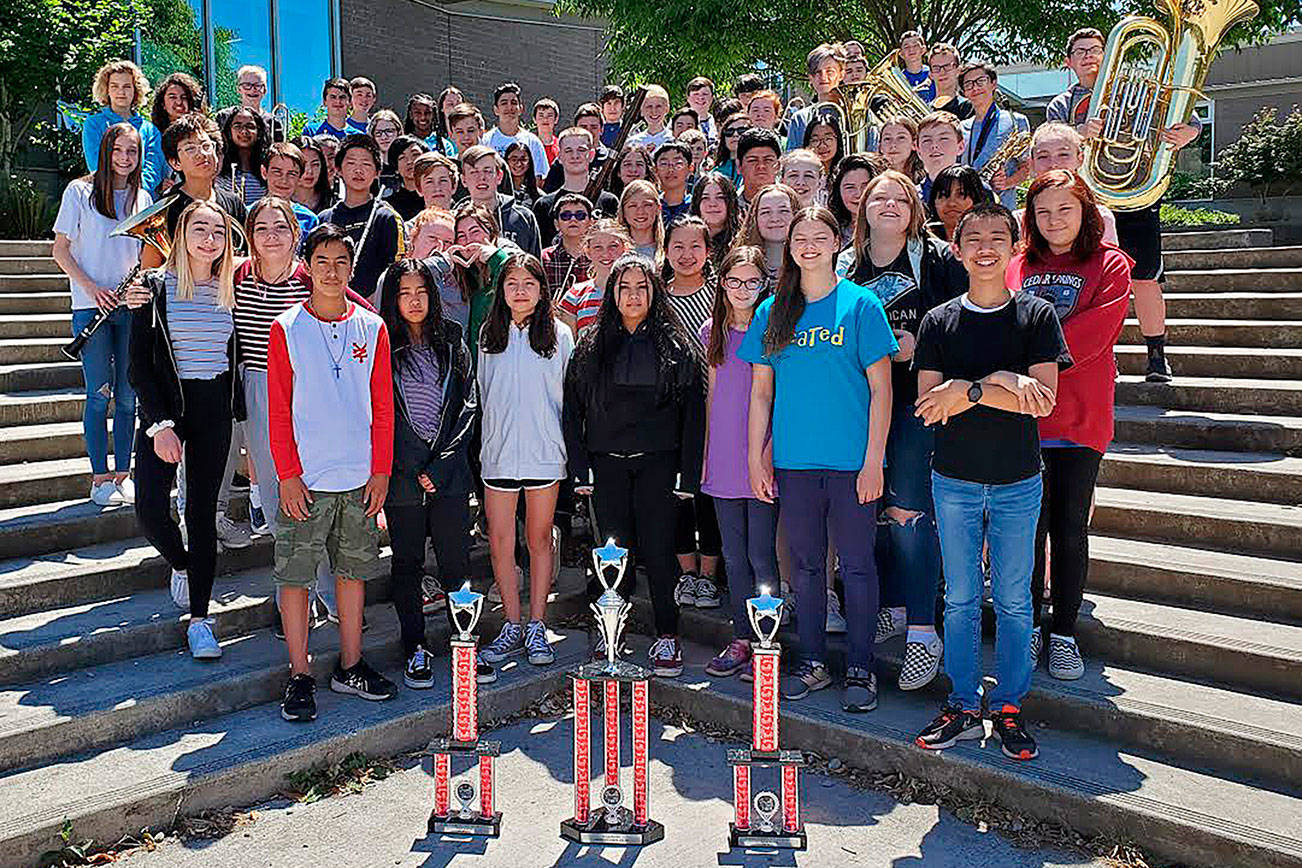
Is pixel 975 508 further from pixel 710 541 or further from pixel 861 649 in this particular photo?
pixel 710 541

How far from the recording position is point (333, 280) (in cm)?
468

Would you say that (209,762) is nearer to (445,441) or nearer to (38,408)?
(445,441)

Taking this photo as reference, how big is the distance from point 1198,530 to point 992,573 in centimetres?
183

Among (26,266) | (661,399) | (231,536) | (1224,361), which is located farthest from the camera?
(26,266)

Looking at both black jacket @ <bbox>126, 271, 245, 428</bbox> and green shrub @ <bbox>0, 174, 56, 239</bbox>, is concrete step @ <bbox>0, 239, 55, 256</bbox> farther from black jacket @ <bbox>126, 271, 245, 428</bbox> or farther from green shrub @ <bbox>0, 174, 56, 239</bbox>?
black jacket @ <bbox>126, 271, 245, 428</bbox>

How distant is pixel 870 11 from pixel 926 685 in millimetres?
13267

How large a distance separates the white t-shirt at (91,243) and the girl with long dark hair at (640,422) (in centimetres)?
268

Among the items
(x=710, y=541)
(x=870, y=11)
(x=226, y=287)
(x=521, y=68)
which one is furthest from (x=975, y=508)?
(x=521, y=68)

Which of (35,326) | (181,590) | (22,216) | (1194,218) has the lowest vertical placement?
(181,590)

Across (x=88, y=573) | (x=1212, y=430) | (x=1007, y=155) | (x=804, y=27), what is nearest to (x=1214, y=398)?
(x=1212, y=430)

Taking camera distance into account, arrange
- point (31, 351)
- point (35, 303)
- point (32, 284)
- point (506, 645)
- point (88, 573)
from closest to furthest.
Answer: point (88, 573) → point (506, 645) → point (31, 351) → point (35, 303) → point (32, 284)

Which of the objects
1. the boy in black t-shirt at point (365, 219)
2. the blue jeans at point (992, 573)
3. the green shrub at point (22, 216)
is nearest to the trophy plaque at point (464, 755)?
the blue jeans at point (992, 573)

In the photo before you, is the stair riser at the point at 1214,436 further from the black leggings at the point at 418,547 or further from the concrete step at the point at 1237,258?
the black leggings at the point at 418,547

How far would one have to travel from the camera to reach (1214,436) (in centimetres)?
628
